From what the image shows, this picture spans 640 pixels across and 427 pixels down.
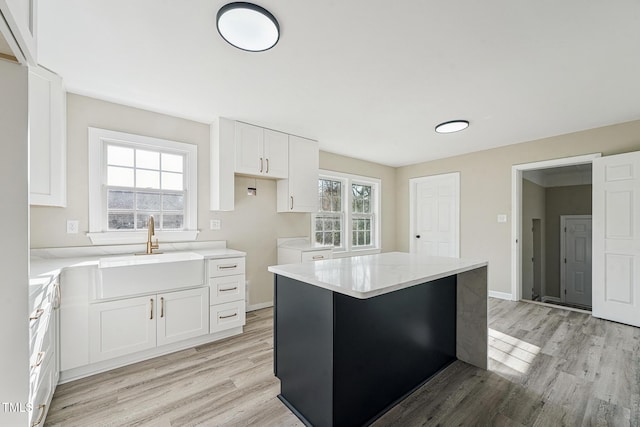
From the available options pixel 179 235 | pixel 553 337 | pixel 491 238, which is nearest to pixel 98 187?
pixel 179 235

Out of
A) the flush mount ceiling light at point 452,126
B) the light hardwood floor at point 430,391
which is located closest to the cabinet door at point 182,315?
the light hardwood floor at point 430,391

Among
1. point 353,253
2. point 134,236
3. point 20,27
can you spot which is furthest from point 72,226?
point 353,253

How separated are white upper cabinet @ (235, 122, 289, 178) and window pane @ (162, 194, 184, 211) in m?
0.75

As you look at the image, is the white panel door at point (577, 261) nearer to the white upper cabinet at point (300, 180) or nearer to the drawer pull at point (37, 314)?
the white upper cabinet at point (300, 180)

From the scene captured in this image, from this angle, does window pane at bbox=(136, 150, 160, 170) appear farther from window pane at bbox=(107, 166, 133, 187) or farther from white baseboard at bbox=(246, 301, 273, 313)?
white baseboard at bbox=(246, 301, 273, 313)

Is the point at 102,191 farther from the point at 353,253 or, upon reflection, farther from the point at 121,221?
the point at 353,253

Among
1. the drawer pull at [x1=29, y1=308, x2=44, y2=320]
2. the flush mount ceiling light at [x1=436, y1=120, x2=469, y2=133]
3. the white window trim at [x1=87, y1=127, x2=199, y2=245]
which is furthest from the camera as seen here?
the flush mount ceiling light at [x1=436, y1=120, x2=469, y2=133]

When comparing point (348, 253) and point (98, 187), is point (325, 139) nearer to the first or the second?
point (348, 253)

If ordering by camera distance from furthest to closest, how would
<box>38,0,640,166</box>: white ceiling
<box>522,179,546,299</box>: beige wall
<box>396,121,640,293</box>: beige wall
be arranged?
<box>522,179,546,299</box>: beige wall → <box>396,121,640,293</box>: beige wall → <box>38,0,640,166</box>: white ceiling

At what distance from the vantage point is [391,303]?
1.77m

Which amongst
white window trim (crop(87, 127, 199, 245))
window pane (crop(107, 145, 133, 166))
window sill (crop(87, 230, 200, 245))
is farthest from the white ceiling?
window sill (crop(87, 230, 200, 245))

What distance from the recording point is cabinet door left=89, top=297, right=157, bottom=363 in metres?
2.12

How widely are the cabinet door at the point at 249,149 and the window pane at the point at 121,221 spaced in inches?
48.9

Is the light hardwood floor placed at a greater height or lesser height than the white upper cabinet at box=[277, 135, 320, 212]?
lesser
